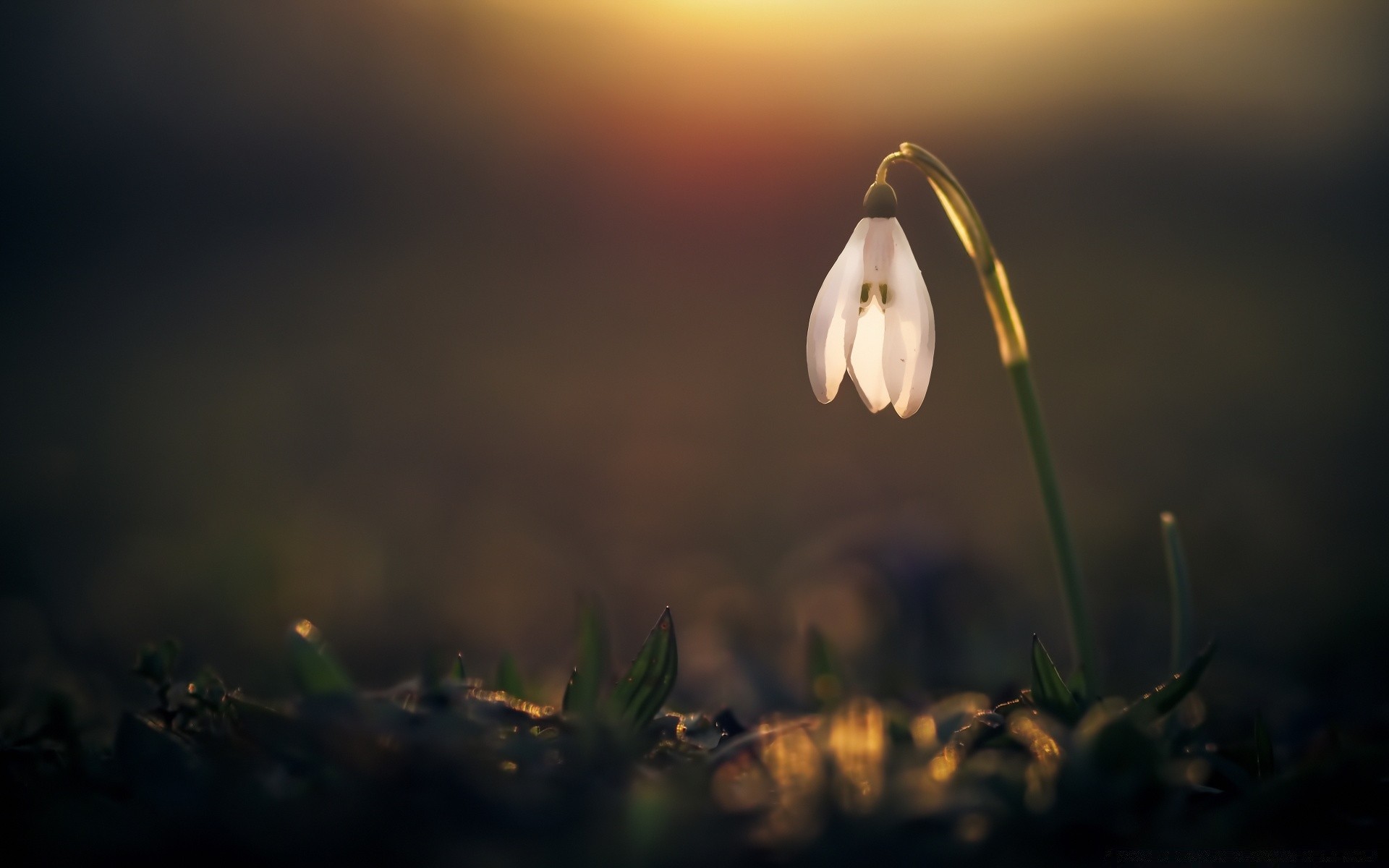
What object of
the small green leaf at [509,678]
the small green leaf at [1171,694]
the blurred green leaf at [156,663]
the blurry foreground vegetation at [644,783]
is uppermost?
the small green leaf at [509,678]

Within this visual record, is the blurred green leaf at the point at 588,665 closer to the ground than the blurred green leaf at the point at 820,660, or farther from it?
closer to the ground

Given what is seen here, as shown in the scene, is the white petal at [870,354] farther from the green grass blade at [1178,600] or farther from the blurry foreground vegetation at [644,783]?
the blurry foreground vegetation at [644,783]

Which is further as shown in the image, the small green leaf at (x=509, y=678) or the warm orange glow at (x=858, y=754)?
the small green leaf at (x=509, y=678)

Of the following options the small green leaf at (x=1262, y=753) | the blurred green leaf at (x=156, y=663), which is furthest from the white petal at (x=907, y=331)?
the blurred green leaf at (x=156, y=663)

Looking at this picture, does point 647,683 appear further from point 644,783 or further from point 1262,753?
point 1262,753

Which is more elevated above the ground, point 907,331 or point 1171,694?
point 907,331

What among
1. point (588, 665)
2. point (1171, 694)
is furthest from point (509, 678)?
point (1171, 694)

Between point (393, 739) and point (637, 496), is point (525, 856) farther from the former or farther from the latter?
point (637, 496)
